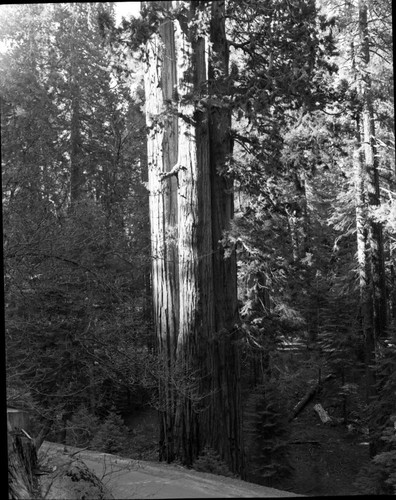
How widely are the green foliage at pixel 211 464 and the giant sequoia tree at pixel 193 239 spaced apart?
0.19 meters

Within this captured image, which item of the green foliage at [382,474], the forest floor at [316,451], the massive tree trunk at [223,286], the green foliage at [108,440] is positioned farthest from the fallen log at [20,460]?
the forest floor at [316,451]

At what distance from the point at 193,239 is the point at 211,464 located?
2.75 meters

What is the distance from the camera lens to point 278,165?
→ 30.0ft

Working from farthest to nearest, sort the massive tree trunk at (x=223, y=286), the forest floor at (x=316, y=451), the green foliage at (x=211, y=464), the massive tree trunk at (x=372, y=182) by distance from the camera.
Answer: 1. the massive tree trunk at (x=372, y=182)
2. the forest floor at (x=316, y=451)
3. the massive tree trunk at (x=223, y=286)
4. the green foliage at (x=211, y=464)

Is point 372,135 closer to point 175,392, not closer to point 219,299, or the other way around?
point 219,299

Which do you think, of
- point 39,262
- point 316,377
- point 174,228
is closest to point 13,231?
point 39,262

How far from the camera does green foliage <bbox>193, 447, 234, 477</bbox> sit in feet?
24.5

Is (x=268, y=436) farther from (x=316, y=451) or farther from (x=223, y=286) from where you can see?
(x=223, y=286)

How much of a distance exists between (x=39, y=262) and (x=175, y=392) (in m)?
2.48

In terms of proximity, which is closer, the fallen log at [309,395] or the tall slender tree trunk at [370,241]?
the tall slender tree trunk at [370,241]

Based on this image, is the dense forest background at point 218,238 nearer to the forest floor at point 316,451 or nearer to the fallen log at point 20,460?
the forest floor at point 316,451

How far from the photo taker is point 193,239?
Result: 27.2ft

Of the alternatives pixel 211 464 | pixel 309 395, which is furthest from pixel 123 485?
pixel 309 395

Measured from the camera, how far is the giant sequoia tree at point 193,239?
8.11 metres
